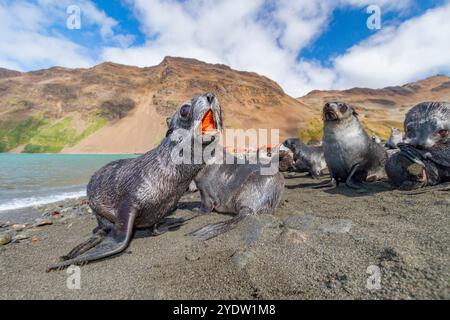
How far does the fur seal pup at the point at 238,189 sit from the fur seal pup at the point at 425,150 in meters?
2.21

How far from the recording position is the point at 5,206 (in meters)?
9.32

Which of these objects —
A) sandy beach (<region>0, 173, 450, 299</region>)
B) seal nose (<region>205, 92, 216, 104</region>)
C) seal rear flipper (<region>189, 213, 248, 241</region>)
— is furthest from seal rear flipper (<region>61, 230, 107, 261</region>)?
seal nose (<region>205, 92, 216, 104</region>)

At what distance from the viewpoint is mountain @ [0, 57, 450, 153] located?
64.0 metres

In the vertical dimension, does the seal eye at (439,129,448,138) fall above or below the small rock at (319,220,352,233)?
above

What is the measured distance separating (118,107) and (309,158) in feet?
222

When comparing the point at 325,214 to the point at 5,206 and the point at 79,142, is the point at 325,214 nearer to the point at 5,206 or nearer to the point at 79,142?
the point at 5,206

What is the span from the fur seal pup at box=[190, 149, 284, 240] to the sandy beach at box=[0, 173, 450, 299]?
1.81 ft

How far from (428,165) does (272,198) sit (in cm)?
272

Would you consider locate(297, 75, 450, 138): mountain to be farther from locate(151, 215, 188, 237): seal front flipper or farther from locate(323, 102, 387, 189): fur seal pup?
locate(151, 215, 188, 237): seal front flipper

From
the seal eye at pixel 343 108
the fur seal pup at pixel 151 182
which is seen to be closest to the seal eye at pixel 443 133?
the seal eye at pixel 343 108

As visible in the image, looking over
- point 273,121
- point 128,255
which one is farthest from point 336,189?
point 273,121

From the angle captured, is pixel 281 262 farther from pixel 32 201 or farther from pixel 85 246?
pixel 32 201

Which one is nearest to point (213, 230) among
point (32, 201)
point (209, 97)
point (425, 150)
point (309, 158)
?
point (209, 97)

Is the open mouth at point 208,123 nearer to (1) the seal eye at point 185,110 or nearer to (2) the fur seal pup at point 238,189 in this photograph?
(1) the seal eye at point 185,110
